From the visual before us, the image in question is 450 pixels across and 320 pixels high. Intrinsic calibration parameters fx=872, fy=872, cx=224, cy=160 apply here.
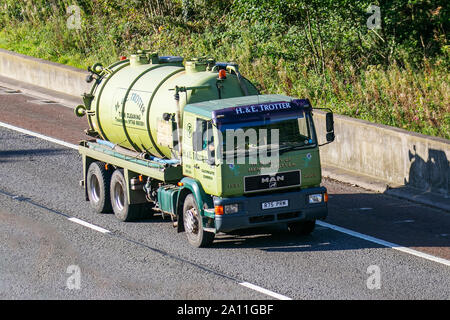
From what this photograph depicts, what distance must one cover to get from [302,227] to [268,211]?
1.24 metres

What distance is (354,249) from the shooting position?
47.1 feet

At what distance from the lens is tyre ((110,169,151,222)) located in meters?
16.2

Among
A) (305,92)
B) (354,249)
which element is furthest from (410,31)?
(354,249)

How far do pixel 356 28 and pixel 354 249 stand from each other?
9075mm

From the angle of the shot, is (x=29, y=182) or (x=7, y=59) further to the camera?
(x=7, y=59)

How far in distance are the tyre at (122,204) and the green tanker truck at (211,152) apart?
0.08 ft

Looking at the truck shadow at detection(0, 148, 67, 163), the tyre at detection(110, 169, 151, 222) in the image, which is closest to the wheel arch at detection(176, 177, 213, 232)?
the tyre at detection(110, 169, 151, 222)

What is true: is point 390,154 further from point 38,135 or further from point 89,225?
point 38,135

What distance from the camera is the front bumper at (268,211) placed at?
13.9 metres

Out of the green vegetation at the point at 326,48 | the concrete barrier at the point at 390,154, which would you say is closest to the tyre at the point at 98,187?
the concrete barrier at the point at 390,154

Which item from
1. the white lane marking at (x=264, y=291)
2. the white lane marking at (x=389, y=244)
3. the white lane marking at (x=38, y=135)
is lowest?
the white lane marking at (x=389, y=244)

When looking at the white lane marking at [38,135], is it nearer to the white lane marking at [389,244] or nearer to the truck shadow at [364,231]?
the truck shadow at [364,231]
